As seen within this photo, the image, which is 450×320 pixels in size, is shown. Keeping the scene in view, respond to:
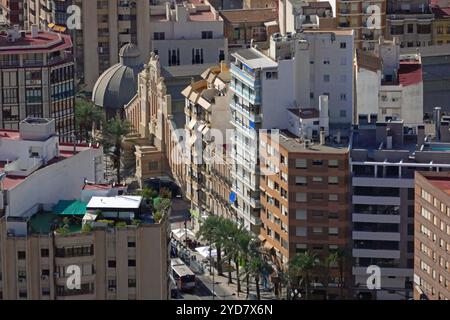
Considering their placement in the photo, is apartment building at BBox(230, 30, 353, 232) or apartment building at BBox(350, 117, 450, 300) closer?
apartment building at BBox(350, 117, 450, 300)

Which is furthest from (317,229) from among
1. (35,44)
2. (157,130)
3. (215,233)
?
(157,130)

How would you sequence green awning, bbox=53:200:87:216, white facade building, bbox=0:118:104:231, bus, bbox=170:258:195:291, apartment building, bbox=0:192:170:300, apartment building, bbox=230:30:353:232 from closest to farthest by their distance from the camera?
apartment building, bbox=0:192:170:300 < green awning, bbox=53:200:87:216 < white facade building, bbox=0:118:104:231 < bus, bbox=170:258:195:291 < apartment building, bbox=230:30:353:232

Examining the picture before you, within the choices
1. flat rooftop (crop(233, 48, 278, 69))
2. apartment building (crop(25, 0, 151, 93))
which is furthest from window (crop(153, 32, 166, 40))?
flat rooftop (crop(233, 48, 278, 69))

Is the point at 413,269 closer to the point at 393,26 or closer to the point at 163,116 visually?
the point at 163,116

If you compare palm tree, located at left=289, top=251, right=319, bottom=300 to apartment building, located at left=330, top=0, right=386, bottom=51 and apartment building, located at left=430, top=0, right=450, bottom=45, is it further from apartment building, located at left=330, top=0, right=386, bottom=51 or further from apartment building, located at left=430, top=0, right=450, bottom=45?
apartment building, located at left=430, top=0, right=450, bottom=45

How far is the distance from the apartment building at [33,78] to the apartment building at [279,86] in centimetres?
1466

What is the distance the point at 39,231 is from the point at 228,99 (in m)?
43.7

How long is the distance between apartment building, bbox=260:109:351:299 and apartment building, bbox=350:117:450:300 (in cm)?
92

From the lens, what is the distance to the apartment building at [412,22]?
575 ft

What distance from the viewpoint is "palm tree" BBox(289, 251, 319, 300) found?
123 meters

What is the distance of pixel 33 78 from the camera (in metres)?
142

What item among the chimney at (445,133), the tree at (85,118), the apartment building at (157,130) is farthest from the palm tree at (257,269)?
the tree at (85,118)

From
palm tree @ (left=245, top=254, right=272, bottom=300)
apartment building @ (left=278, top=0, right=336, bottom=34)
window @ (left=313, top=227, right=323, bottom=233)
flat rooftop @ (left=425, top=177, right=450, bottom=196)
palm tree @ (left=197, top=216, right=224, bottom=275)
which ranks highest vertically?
apartment building @ (left=278, top=0, right=336, bottom=34)

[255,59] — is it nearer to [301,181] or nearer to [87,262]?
[301,181]
